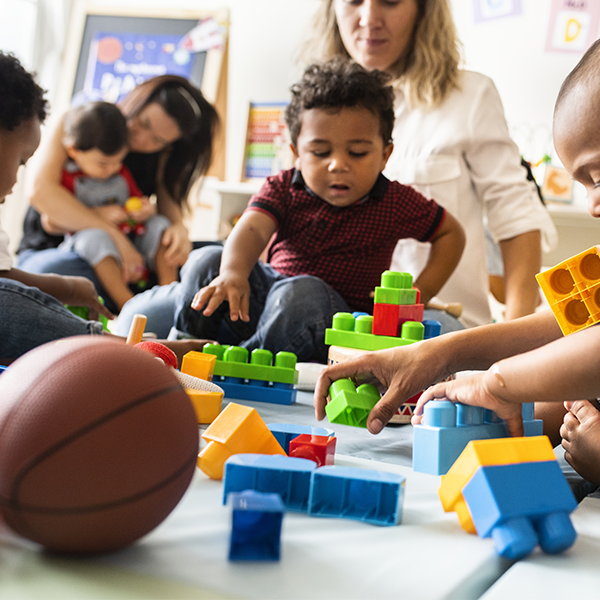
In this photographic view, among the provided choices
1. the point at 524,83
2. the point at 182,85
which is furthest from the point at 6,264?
the point at 524,83

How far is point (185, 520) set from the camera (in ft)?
1.89

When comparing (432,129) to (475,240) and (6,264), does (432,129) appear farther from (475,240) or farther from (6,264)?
(6,264)

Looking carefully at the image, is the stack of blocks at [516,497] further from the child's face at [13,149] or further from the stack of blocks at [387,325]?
the child's face at [13,149]

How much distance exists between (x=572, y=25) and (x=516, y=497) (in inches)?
106

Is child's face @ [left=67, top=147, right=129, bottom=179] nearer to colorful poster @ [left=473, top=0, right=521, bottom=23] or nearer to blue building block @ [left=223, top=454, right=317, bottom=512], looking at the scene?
colorful poster @ [left=473, top=0, right=521, bottom=23]

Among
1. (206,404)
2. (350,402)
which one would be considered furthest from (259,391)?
(350,402)

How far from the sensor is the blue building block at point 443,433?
0.77 m

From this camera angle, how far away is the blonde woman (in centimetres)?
168

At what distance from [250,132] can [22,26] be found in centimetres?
130

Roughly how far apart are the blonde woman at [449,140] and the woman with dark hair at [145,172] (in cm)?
84

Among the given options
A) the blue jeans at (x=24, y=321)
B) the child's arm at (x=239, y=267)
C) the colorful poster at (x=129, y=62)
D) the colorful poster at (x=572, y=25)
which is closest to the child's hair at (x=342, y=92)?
the child's arm at (x=239, y=267)

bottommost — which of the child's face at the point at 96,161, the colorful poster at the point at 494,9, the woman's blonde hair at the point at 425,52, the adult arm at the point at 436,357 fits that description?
the adult arm at the point at 436,357

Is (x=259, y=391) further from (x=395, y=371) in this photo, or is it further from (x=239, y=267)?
(x=395, y=371)

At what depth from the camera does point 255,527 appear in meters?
0.50
